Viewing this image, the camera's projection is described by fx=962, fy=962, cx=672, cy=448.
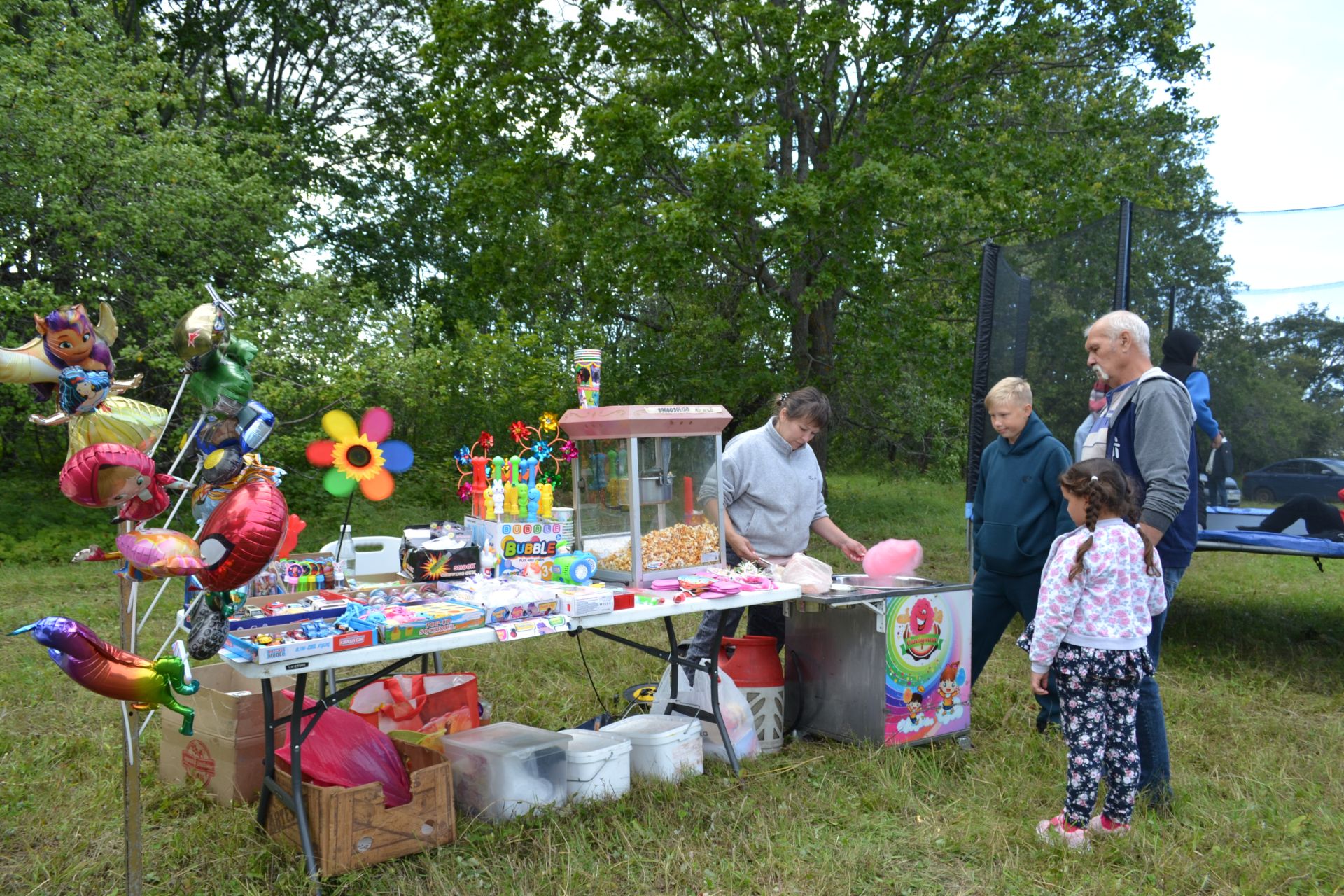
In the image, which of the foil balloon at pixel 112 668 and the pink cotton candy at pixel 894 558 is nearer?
the foil balloon at pixel 112 668

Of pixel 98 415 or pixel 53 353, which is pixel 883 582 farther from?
pixel 53 353

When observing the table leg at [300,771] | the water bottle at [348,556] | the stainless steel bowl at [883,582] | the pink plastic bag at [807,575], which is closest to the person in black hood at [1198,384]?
the stainless steel bowl at [883,582]

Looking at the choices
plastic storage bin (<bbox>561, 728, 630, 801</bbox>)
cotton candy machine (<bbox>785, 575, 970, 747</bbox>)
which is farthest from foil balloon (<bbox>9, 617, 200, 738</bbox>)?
cotton candy machine (<bbox>785, 575, 970, 747</bbox>)

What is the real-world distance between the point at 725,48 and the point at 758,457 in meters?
7.61

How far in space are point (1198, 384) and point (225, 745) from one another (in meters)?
5.65

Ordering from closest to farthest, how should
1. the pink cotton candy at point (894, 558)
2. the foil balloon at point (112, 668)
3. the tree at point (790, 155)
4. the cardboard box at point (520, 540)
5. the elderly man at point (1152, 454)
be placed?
the foil balloon at point (112, 668), the elderly man at point (1152, 454), the cardboard box at point (520, 540), the pink cotton candy at point (894, 558), the tree at point (790, 155)

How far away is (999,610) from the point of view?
4.09 metres

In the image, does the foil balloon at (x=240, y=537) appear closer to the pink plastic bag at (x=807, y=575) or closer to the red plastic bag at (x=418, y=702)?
the red plastic bag at (x=418, y=702)

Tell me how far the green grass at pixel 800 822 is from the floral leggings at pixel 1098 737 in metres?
0.16

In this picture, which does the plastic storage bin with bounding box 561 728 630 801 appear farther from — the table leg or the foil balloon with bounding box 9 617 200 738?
the foil balloon with bounding box 9 617 200 738

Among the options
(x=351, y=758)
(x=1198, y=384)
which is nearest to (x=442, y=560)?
(x=351, y=758)

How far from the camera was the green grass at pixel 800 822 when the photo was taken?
2.77 m

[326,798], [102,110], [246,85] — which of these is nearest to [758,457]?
[326,798]

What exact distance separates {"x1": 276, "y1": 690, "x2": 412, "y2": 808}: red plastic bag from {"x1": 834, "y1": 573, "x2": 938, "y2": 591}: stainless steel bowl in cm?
185
